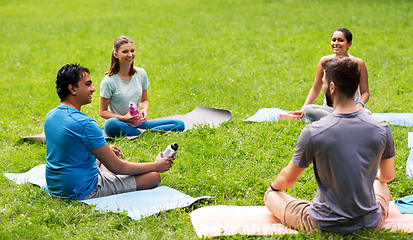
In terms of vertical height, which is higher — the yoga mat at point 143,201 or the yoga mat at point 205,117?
the yoga mat at point 205,117

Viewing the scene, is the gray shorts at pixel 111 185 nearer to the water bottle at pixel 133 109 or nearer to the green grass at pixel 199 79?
the green grass at pixel 199 79

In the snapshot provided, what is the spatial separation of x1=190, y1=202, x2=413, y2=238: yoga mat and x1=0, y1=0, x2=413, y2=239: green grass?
0.13 m

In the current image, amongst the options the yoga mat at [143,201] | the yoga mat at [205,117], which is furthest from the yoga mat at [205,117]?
the yoga mat at [143,201]

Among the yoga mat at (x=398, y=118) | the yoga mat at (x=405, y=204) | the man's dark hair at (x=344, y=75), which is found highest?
the man's dark hair at (x=344, y=75)

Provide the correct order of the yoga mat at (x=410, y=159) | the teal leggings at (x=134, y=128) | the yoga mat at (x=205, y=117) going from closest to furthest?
the yoga mat at (x=410, y=159) → the teal leggings at (x=134, y=128) → the yoga mat at (x=205, y=117)

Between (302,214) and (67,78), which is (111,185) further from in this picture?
(302,214)

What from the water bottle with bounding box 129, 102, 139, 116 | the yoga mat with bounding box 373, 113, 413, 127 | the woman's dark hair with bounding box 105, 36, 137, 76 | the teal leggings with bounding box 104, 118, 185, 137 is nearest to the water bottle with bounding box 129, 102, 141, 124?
the water bottle with bounding box 129, 102, 139, 116

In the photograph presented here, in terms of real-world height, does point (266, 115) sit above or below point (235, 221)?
above

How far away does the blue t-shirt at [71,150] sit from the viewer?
12.2 ft

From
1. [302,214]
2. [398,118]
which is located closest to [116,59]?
[302,214]

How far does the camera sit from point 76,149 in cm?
381

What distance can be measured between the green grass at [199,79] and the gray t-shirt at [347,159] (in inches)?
10.8

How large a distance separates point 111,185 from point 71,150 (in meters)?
0.69

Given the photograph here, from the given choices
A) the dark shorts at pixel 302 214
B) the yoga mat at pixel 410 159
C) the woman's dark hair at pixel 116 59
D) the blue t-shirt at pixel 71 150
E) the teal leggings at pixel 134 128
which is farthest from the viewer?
the teal leggings at pixel 134 128
